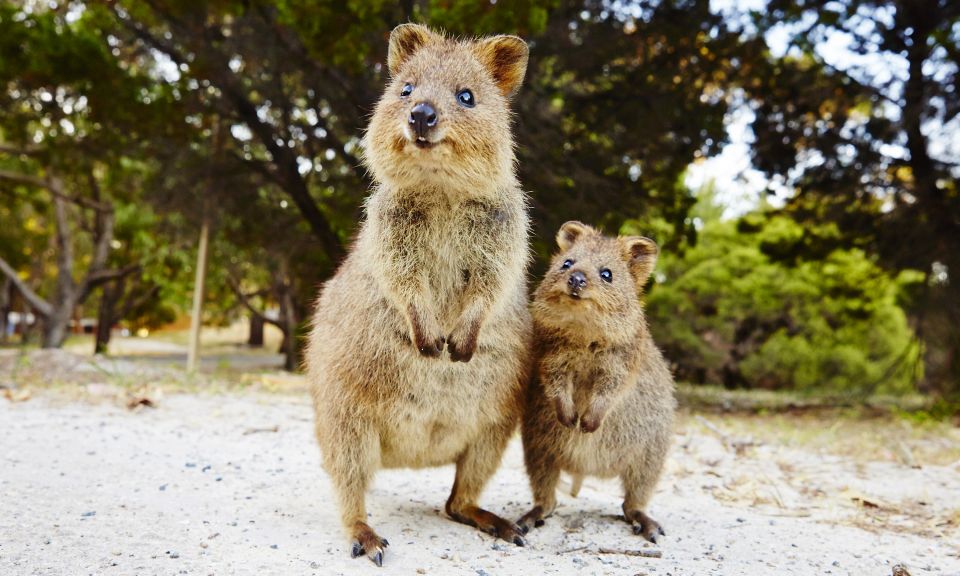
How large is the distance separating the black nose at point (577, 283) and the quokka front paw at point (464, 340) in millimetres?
511

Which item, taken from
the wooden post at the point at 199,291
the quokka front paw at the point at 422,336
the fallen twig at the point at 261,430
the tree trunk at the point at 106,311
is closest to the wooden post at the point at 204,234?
→ the wooden post at the point at 199,291

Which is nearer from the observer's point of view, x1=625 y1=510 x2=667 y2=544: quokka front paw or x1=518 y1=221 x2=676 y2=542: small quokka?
x1=518 y1=221 x2=676 y2=542: small quokka

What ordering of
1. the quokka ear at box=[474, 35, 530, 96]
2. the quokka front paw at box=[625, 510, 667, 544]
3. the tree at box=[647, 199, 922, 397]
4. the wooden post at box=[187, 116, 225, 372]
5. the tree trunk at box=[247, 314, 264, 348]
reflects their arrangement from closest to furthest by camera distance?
the quokka ear at box=[474, 35, 530, 96], the quokka front paw at box=[625, 510, 667, 544], the wooden post at box=[187, 116, 225, 372], the tree at box=[647, 199, 922, 397], the tree trunk at box=[247, 314, 264, 348]

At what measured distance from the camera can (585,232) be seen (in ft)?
12.8

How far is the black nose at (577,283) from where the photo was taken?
134 inches

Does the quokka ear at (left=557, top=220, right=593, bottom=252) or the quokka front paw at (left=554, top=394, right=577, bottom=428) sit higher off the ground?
the quokka ear at (left=557, top=220, right=593, bottom=252)

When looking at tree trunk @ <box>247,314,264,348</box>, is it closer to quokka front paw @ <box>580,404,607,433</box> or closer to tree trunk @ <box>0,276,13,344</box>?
tree trunk @ <box>0,276,13,344</box>

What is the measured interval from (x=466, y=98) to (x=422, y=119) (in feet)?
1.11

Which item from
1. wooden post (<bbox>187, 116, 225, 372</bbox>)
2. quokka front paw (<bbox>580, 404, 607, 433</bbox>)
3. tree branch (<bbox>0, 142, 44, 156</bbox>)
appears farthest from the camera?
tree branch (<bbox>0, 142, 44, 156</bbox>)

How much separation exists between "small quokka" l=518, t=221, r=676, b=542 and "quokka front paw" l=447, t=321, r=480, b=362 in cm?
53

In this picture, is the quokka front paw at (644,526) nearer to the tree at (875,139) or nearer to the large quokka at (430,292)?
the large quokka at (430,292)

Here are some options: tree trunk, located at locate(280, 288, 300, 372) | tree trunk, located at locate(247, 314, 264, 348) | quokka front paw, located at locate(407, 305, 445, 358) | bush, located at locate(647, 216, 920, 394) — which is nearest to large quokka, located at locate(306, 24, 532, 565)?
quokka front paw, located at locate(407, 305, 445, 358)

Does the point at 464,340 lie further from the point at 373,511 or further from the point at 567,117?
the point at 567,117

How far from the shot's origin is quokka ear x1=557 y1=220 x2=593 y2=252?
12.8 ft
